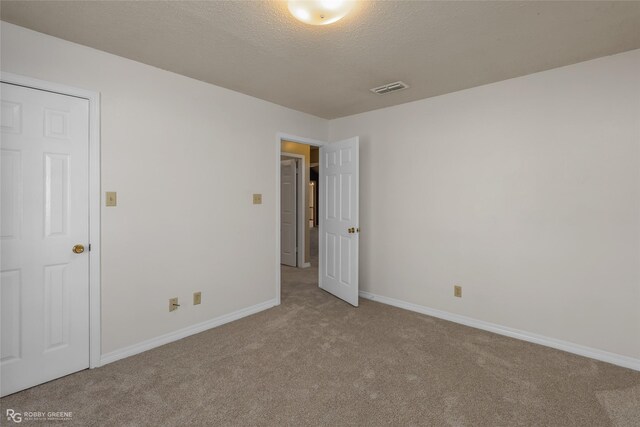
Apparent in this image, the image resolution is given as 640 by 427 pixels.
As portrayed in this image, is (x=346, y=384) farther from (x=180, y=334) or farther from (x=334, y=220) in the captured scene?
(x=334, y=220)

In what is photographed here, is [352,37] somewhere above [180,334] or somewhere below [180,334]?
above

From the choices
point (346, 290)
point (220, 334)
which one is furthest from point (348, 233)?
point (220, 334)

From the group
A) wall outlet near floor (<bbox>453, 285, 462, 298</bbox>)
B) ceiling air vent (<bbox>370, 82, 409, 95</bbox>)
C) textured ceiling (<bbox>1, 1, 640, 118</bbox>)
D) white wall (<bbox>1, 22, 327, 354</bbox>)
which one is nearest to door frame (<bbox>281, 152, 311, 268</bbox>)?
white wall (<bbox>1, 22, 327, 354</bbox>)

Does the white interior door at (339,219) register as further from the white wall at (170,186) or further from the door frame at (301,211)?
the door frame at (301,211)

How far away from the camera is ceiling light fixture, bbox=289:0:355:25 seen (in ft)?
5.53

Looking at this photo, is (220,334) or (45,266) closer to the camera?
(45,266)

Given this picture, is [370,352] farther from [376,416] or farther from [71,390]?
[71,390]

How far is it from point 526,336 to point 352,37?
292 cm

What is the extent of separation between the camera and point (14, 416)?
1.87m

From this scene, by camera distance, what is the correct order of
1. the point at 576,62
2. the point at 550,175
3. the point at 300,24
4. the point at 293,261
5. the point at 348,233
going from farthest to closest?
the point at 293,261 → the point at 348,233 → the point at 550,175 → the point at 576,62 → the point at 300,24

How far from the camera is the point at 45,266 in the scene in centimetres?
223

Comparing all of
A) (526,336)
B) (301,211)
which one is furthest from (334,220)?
(526,336)

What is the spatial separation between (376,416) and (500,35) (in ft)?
8.41

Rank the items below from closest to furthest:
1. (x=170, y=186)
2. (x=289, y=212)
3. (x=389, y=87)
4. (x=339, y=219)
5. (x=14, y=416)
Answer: (x=14, y=416)
(x=170, y=186)
(x=389, y=87)
(x=339, y=219)
(x=289, y=212)
